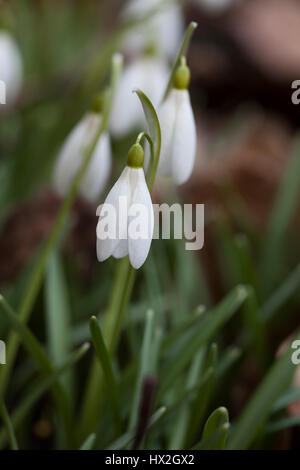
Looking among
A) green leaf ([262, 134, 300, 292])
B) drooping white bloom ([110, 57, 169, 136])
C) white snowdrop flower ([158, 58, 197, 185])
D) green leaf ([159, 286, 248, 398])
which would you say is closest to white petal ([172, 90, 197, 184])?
white snowdrop flower ([158, 58, 197, 185])

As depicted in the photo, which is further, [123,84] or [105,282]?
[123,84]

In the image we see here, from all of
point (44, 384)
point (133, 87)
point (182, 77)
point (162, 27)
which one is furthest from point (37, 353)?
point (162, 27)

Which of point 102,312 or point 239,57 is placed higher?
point 239,57

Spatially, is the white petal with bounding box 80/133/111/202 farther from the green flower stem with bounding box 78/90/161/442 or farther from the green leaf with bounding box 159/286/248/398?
the green leaf with bounding box 159/286/248/398

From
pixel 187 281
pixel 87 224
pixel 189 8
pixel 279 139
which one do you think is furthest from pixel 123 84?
pixel 189 8

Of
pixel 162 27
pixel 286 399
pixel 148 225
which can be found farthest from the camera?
pixel 162 27

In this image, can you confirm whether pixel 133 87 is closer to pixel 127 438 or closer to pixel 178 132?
pixel 178 132

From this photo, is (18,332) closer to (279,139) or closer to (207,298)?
(207,298)
